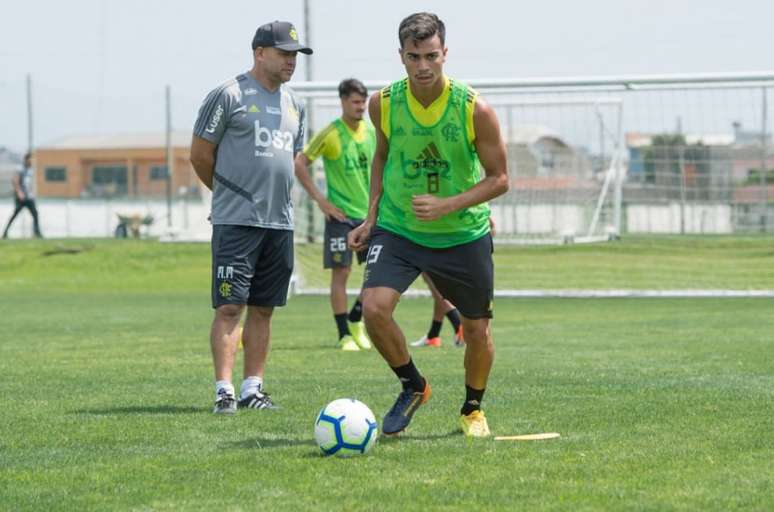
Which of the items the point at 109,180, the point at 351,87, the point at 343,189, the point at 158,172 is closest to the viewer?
the point at 351,87

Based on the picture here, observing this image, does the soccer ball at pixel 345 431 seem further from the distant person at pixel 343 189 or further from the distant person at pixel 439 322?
the distant person at pixel 343 189

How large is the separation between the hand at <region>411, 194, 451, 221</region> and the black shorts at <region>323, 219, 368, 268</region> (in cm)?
597

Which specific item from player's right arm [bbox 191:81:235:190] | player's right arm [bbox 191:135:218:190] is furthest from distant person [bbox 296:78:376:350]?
player's right arm [bbox 191:81:235:190]

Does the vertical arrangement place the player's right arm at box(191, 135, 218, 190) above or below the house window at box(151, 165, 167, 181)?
below

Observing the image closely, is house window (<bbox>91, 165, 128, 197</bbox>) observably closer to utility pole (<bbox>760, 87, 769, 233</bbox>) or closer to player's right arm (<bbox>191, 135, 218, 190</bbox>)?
utility pole (<bbox>760, 87, 769, 233</bbox>)

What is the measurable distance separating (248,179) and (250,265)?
52 cm

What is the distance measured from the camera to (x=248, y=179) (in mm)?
8430

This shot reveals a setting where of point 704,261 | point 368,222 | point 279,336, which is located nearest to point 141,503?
point 368,222

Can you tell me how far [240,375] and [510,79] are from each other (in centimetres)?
1035

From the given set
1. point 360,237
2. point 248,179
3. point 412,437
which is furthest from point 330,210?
point 412,437

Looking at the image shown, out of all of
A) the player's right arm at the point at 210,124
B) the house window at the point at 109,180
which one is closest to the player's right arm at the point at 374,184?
the player's right arm at the point at 210,124

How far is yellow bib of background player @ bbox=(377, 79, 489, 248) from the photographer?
22.7 feet

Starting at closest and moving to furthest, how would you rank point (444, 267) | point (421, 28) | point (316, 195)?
point (421, 28) → point (444, 267) → point (316, 195)

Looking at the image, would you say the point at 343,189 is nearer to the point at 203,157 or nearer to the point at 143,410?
the point at 203,157
